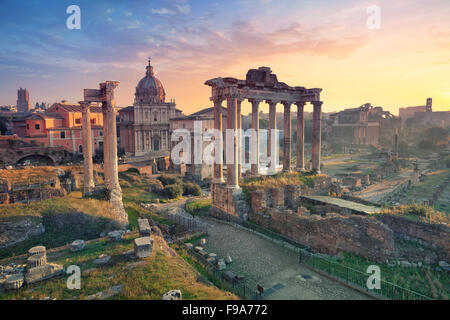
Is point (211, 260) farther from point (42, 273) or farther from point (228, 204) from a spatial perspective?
point (228, 204)

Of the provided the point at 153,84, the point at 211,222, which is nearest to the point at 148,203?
the point at 211,222

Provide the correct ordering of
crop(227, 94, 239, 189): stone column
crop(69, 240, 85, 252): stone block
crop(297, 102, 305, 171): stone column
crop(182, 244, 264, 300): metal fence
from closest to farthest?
crop(182, 244, 264, 300): metal fence → crop(69, 240, 85, 252): stone block → crop(227, 94, 239, 189): stone column → crop(297, 102, 305, 171): stone column

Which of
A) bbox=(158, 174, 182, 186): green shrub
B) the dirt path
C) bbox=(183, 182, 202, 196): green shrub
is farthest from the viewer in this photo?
bbox=(158, 174, 182, 186): green shrub

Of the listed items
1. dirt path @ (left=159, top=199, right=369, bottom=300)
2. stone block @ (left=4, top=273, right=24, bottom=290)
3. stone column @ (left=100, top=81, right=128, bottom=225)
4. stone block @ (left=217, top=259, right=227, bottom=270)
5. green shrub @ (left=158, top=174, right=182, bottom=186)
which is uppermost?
stone column @ (left=100, top=81, right=128, bottom=225)

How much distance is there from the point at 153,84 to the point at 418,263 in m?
51.3

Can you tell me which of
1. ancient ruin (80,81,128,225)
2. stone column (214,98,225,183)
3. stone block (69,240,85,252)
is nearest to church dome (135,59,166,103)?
ancient ruin (80,81,128,225)

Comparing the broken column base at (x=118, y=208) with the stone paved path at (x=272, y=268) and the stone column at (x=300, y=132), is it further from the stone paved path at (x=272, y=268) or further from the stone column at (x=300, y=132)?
the stone column at (x=300, y=132)

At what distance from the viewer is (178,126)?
4425 cm

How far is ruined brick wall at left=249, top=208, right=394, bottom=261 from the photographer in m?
9.67

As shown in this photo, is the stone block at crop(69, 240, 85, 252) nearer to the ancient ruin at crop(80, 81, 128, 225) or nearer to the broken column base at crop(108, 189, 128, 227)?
the broken column base at crop(108, 189, 128, 227)

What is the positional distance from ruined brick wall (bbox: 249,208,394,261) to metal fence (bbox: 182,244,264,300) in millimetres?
3812

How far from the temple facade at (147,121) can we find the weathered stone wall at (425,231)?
4284 centimetres

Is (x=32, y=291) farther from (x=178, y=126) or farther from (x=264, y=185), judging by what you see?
(x=178, y=126)

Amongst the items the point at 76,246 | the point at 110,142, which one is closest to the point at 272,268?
the point at 76,246
